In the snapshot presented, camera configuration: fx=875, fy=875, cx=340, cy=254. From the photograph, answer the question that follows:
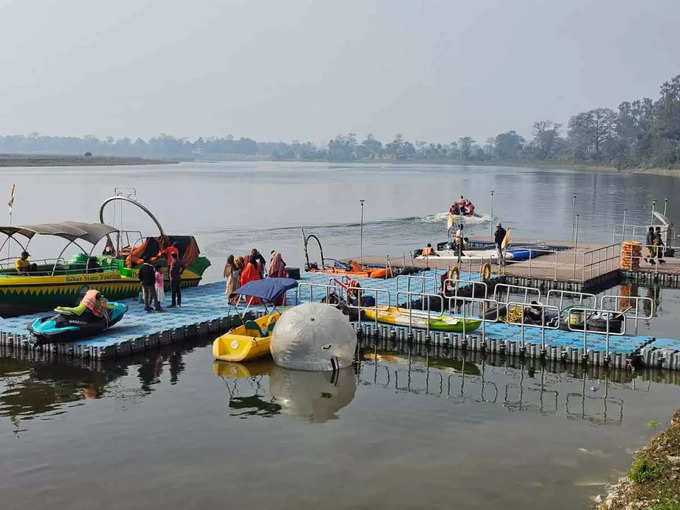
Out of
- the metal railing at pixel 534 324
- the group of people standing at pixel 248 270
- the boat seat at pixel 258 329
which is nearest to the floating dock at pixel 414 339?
the metal railing at pixel 534 324

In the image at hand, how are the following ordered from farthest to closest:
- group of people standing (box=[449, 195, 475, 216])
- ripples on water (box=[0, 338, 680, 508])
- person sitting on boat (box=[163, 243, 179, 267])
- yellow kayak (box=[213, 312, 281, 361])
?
group of people standing (box=[449, 195, 475, 216]) < person sitting on boat (box=[163, 243, 179, 267]) < yellow kayak (box=[213, 312, 281, 361]) < ripples on water (box=[0, 338, 680, 508])

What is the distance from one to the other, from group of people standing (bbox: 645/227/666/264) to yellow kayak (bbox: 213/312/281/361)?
2034 centimetres

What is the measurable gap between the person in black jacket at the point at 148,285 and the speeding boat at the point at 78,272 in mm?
1419

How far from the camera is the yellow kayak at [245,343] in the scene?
21.5 m

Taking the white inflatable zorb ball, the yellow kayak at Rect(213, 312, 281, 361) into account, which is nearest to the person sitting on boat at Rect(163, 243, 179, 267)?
the yellow kayak at Rect(213, 312, 281, 361)

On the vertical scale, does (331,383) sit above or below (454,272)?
below

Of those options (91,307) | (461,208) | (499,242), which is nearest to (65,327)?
(91,307)

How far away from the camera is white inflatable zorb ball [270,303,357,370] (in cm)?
2027

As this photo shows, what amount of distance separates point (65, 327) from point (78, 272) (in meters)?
5.55

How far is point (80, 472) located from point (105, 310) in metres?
8.25

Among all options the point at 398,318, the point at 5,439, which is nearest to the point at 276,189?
the point at 398,318

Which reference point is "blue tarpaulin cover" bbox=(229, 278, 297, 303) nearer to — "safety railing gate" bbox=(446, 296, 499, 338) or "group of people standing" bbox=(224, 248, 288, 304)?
"group of people standing" bbox=(224, 248, 288, 304)

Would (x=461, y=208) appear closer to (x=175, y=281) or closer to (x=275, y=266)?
(x=275, y=266)

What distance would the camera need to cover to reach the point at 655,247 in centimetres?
3638
